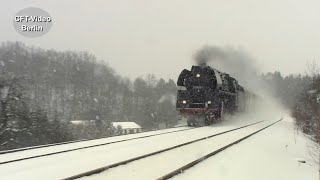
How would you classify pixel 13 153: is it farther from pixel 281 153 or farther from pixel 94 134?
pixel 94 134

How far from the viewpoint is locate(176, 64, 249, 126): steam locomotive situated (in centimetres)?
2694

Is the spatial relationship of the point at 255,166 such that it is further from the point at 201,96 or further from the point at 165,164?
the point at 201,96

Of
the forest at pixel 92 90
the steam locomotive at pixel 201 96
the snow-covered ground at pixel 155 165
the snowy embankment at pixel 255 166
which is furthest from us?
the forest at pixel 92 90

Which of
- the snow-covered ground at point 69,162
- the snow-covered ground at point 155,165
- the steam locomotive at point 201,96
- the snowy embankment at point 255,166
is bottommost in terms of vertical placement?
the snowy embankment at point 255,166

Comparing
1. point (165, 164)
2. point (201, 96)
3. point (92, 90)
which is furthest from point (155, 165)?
point (92, 90)

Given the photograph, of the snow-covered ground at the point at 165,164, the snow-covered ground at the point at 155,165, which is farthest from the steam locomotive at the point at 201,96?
the snow-covered ground at the point at 155,165

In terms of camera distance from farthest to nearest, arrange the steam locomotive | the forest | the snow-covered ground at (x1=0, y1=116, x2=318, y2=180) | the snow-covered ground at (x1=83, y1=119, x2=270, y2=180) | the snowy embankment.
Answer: the forest → the steam locomotive → the snowy embankment → the snow-covered ground at (x1=0, y1=116, x2=318, y2=180) → the snow-covered ground at (x1=83, y1=119, x2=270, y2=180)

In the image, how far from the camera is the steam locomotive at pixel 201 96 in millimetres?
26938

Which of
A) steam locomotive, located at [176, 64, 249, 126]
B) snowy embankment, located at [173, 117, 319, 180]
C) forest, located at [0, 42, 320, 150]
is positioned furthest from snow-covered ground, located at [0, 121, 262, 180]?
forest, located at [0, 42, 320, 150]

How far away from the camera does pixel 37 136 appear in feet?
80.4

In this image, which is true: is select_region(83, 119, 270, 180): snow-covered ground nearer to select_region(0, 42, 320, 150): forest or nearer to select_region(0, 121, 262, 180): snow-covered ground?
select_region(0, 121, 262, 180): snow-covered ground

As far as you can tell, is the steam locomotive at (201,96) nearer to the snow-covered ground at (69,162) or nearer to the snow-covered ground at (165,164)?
the snow-covered ground at (165,164)

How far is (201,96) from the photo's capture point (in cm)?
2723

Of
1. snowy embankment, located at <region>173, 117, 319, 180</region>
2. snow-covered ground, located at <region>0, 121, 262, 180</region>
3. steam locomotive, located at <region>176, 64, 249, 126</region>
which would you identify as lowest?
snowy embankment, located at <region>173, 117, 319, 180</region>
